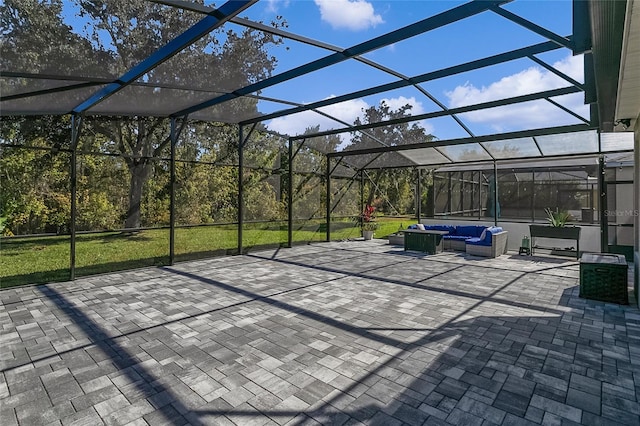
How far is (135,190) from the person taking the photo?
10.3 metres

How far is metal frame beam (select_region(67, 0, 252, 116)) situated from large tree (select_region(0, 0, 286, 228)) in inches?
7.4

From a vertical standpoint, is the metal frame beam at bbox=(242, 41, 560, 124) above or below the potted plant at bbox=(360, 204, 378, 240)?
above

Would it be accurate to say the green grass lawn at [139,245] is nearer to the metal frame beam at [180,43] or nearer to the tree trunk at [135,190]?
the tree trunk at [135,190]

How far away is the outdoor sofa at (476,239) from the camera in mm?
8820

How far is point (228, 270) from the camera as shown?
23.0 feet

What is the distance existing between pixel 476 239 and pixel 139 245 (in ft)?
34.6

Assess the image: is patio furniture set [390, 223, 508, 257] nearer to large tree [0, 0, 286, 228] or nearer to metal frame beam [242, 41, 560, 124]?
metal frame beam [242, 41, 560, 124]

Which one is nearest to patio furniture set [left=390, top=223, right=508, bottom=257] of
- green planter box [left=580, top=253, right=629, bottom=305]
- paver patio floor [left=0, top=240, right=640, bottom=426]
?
paver patio floor [left=0, top=240, right=640, bottom=426]

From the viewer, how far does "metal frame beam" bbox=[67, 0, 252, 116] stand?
10.3ft

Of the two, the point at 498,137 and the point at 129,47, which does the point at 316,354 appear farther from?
the point at 498,137

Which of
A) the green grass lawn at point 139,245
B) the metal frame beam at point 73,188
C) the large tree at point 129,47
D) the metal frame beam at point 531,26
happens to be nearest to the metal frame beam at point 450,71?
the metal frame beam at point 531,26

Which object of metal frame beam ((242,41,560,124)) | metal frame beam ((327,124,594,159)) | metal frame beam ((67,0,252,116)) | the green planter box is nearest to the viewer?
metal frame beam ((67,0,252,116))

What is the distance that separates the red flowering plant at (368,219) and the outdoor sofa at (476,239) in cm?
231

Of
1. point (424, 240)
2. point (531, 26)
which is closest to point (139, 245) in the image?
point (424, 240)
